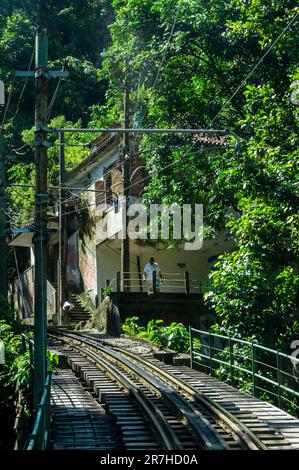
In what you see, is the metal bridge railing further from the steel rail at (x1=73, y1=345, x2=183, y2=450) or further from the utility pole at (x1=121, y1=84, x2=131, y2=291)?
the steel rail at (x1=73, y1=345, x2=183, y2=450)

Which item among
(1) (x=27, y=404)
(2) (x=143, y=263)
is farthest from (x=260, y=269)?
(2) (x=143, y=263)

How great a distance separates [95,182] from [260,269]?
23.3 m

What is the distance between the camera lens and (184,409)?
1706 cm

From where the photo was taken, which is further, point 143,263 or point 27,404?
point 143,263

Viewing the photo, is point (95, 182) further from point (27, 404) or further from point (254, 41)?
point (27, 404)

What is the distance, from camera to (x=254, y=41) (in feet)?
98.5

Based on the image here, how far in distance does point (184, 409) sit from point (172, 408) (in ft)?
2.03

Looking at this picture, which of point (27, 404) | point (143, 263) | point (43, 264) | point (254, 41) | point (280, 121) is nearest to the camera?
point (43, 264)

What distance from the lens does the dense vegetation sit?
74.7 ft

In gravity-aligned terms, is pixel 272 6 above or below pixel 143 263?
above

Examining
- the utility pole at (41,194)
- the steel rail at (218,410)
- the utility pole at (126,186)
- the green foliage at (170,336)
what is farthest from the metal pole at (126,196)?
the utility pole at (41,194)

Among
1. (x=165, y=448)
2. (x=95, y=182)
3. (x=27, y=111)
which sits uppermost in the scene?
(x=27, y=111)

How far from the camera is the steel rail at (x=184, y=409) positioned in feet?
47.9

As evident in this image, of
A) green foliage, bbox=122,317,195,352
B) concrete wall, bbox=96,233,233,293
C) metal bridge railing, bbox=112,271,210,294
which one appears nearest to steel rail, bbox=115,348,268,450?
green foliage, bbox=122,317,195,352
